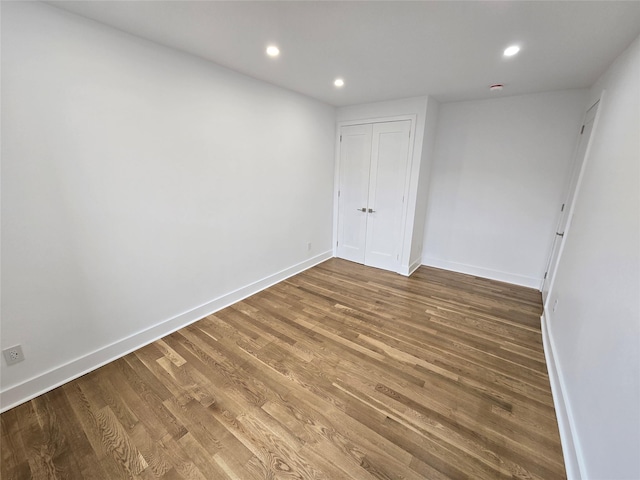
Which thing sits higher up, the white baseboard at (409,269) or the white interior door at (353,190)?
the white interior door at (353,190)

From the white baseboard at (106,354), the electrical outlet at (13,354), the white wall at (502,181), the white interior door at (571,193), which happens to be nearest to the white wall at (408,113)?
the white wall at (502,181)

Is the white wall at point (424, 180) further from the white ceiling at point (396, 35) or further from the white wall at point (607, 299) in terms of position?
the white wall at point (607, 299)

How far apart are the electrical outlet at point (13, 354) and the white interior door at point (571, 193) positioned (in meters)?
4.60

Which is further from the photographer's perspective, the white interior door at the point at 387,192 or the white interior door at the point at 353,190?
the white interior door at the point at 353,190

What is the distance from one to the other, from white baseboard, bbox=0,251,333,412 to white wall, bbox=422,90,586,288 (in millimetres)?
3146

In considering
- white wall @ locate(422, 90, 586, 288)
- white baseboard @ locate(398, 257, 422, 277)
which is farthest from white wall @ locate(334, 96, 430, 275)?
white wall @ locate(422, 90, 586, 288)

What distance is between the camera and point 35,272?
1671mm

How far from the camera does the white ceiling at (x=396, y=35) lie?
149cm

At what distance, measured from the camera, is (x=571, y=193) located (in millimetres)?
2764

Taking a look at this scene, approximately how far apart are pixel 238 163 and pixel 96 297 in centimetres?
174

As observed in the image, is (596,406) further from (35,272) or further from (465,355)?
(35,272)

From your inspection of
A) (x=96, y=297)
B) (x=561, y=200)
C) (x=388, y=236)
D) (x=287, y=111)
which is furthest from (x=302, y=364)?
(x=561, y=200)

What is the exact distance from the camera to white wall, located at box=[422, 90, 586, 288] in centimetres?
307

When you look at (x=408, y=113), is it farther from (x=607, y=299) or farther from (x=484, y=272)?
(x=607, y=299)
